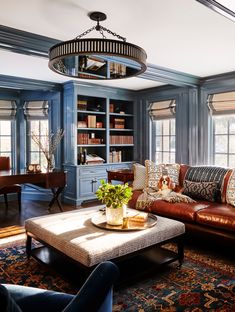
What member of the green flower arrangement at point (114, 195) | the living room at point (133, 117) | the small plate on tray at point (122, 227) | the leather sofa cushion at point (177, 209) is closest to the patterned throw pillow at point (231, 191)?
the living room at point (133, 117)

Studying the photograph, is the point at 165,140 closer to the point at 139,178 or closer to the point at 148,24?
the point at 139,178

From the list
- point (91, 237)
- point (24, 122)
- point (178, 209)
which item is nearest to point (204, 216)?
point (178, 209)

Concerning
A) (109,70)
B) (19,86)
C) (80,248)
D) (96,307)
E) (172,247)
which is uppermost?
(19,86)

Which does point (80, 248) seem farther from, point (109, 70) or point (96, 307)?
point (109, 70)

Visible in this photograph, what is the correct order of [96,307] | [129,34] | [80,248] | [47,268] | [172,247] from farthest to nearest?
[172,247]
[129,34]
[47,268]
[80,248]
[96,307]

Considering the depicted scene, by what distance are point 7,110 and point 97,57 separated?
394cm

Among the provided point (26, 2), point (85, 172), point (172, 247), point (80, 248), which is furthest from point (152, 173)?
point (26, 2)

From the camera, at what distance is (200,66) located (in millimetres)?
4422

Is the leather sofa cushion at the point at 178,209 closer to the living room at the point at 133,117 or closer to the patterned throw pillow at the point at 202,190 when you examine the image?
the living room at the point at 133,117

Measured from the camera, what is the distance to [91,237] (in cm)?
239

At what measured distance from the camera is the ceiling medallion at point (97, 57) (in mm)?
2082

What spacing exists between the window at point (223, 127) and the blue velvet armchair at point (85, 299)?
4340 millimetres

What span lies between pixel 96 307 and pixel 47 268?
6.45 feet

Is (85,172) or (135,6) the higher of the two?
(135,6)
